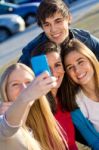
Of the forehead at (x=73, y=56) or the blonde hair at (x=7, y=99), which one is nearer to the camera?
the blonde hair at (x=7, y=99)

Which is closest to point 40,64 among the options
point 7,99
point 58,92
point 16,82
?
point 16,82

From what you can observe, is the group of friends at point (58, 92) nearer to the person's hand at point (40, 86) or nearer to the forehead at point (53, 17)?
the forehead at point (53, 17)

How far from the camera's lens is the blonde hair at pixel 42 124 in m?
2.94

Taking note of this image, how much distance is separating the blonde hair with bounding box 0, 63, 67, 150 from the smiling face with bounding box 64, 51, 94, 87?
1.57ft

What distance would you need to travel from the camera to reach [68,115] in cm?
382

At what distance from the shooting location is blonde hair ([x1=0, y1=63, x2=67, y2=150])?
9.65 ft

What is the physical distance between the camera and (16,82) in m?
2.88

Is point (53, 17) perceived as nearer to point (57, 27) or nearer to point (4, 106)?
point (57, 27)

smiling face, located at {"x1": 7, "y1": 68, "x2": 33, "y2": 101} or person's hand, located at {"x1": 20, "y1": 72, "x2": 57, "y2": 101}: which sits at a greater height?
person's hand, located at {"x1": 20, "y1": 72, "x2": 57, "y2": 101}

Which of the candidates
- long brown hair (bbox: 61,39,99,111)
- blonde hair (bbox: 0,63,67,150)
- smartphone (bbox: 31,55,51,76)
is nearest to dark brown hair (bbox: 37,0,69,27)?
long brown hair (bbox: 61,39,99,111)

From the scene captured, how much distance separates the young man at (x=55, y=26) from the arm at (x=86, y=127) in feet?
1.85

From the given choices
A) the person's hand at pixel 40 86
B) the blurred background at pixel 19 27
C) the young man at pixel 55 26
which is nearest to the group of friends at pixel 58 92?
the young man at pixel 55 26

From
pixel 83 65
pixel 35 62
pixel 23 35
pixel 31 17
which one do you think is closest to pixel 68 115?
pixel 83 65

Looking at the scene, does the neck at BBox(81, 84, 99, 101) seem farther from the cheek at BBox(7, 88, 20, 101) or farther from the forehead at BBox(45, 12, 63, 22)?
the cheek at BBox(7, 88, 20, 101)
